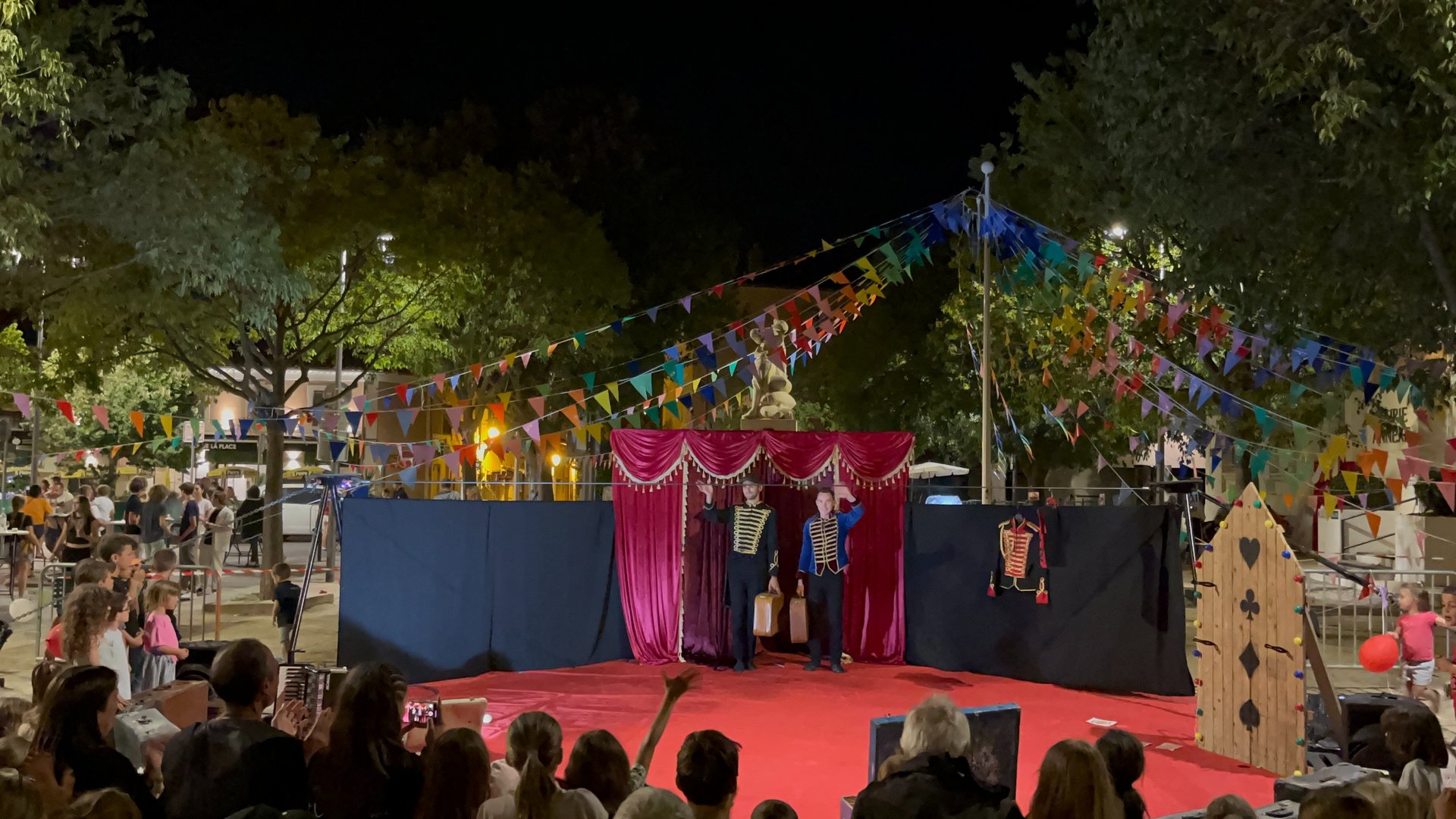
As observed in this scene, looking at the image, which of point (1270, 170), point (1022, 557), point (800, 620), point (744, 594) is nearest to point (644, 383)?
point (744, 594)

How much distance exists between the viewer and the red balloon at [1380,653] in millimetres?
7383

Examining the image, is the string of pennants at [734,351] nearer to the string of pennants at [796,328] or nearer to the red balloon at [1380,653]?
the string of pennants at [796,328]

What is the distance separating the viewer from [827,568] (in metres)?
10.8

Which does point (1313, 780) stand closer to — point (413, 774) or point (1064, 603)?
point (413, 774)

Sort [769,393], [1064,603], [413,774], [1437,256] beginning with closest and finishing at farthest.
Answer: [413,774], [1437,256], [1064,603], [769,393]

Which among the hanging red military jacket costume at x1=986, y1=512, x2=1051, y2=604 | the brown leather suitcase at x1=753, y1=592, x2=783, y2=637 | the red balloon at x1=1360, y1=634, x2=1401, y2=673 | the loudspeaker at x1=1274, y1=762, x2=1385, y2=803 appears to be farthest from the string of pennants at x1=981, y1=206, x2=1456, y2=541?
the brown leather suitcase at x1=753, y1=592, x2=783, y2=637

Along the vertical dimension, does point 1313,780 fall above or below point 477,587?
below

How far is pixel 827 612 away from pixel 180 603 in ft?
29.6

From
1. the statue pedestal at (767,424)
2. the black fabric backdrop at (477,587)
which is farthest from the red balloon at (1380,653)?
the statue pedestal at (767,424)

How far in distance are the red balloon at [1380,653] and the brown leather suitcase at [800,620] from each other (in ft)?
16.0

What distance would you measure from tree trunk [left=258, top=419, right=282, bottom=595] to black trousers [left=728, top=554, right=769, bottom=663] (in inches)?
295

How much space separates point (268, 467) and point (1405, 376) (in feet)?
43.9

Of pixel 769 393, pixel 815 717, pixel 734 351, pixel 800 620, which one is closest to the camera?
pixel 815 717

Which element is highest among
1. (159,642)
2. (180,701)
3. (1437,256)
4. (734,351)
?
(1437,256)
